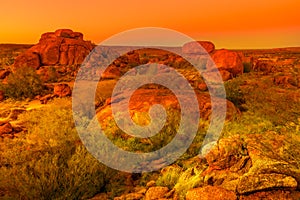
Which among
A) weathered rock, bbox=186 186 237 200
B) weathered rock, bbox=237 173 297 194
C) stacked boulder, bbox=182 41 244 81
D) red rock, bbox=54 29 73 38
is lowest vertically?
weathered rock, bbox=186 186 237 200

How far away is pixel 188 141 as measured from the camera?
A: 774cm

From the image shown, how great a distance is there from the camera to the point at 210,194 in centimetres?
420

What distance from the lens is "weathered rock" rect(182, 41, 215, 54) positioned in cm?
3043

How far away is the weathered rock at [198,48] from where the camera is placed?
30433 mm

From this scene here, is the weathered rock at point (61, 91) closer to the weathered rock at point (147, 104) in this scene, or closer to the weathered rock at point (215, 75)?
the weathered rock at point (147, 104)

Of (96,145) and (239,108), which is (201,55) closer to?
(239,108)

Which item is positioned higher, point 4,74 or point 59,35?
point 59,35

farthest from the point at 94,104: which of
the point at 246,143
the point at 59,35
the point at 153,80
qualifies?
the point at 59,35

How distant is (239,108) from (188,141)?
15.2 feet

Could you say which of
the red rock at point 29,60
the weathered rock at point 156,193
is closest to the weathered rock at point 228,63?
the red rock at point 29,60

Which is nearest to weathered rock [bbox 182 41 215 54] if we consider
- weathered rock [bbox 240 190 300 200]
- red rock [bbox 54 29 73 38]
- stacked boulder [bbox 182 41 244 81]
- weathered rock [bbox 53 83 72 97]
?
stacked boulder [bbox 182 41 244 81]

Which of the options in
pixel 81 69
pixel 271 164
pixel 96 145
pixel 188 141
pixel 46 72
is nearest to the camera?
pixel 271 164

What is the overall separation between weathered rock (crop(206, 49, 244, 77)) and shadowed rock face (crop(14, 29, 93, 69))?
497 inches

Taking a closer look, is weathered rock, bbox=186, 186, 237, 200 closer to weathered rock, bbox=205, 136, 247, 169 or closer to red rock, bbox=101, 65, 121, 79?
weathered rock, bbox=205, 136, 247, 169
